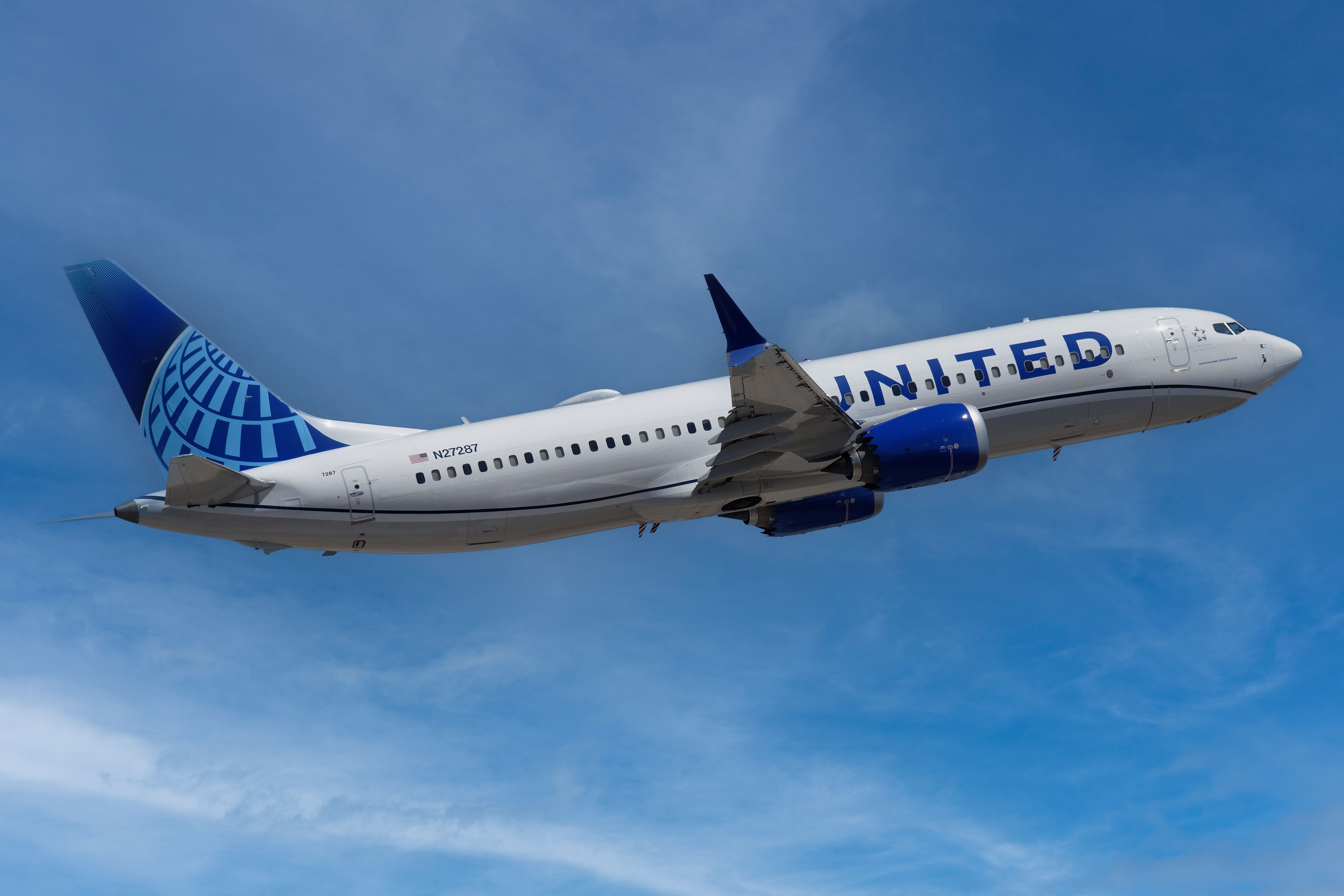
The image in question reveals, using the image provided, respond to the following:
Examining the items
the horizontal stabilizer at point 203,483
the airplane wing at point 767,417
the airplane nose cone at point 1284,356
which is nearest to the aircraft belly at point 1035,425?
the airplane wing at point 767,417

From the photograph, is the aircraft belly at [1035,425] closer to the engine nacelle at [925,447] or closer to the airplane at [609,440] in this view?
the airplane at [609,440]

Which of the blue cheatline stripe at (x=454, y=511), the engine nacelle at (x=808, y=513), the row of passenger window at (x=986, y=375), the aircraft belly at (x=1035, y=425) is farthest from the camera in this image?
the engine nacelle at (x=808, y=513)

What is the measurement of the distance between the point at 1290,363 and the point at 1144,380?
22.8ft

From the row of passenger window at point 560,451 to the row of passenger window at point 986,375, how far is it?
460cm

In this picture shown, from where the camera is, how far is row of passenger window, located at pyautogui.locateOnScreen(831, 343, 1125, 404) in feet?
109

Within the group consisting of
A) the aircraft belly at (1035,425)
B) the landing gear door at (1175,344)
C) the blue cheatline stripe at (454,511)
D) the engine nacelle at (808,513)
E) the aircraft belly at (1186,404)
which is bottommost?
the blue cheatline stripe at (454,511)

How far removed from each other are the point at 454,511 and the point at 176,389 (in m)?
9.90

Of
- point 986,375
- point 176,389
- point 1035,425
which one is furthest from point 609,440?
point 1035,425

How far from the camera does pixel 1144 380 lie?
35.6m

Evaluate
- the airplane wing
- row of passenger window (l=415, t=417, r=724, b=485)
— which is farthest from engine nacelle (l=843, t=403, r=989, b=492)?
row of passenger window (l=415, t=417, r=724, b=485)

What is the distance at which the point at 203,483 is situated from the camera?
28.5 meters

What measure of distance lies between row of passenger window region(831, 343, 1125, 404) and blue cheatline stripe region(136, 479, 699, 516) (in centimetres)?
604

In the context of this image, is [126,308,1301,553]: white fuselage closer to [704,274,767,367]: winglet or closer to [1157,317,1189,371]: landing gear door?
[1157,317,1189,371]: landing gear door

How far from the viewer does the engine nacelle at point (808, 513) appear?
1401 inches
